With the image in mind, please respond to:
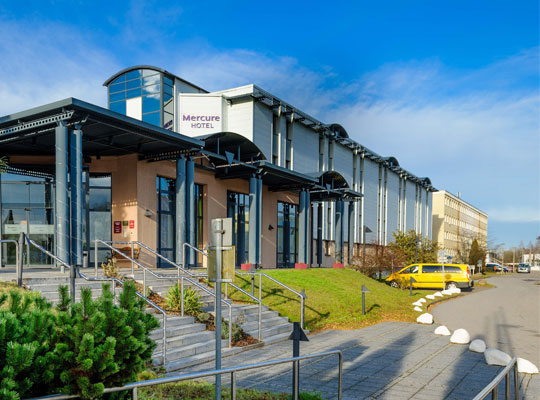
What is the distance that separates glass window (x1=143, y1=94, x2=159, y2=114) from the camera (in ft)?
121

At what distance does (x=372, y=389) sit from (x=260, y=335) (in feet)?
12.8

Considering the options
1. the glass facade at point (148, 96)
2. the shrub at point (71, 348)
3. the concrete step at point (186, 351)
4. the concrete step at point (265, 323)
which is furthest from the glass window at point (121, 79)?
the shrub at point (71, 348)

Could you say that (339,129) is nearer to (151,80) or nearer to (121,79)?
(151,80)

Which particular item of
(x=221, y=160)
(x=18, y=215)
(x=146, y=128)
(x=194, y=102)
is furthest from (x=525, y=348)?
(x=194, y=102)

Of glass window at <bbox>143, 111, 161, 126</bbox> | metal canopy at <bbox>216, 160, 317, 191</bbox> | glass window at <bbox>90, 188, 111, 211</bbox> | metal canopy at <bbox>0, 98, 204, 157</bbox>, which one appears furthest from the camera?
glass window at <bbox>143, 111, 161, 126</bbox>

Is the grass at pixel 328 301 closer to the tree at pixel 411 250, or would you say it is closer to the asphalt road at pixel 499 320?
the asphalt road at pixel 499 320

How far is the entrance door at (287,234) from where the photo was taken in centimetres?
2864

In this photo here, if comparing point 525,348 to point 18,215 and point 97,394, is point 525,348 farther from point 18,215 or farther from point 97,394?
point 18,215

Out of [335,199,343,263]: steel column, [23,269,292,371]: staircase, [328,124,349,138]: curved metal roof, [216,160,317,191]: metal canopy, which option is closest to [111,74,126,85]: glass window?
[328,124,349,138]: curved metal roof

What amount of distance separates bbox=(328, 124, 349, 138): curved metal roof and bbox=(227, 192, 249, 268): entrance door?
15.8m

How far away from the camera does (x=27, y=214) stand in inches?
678

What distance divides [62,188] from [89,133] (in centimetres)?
335

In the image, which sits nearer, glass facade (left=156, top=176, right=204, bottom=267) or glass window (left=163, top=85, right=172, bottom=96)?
glass facade (left=156, top=176, right=204, bottom=267)

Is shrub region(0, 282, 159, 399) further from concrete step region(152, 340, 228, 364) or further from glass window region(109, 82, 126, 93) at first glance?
glass window region(109, 82, 126, 93)
